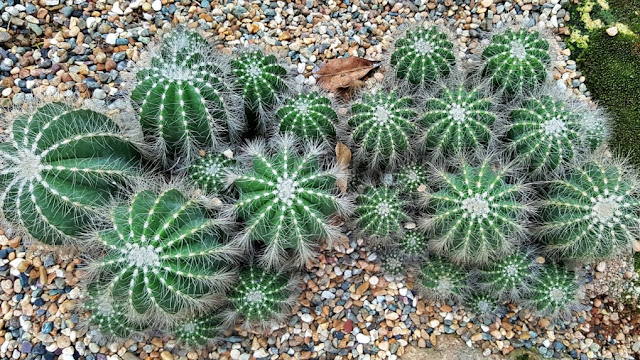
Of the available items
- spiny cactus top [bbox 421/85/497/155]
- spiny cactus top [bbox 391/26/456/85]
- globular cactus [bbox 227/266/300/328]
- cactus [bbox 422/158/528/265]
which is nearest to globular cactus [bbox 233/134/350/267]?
globular cactus [bbox 227/266/300/328]

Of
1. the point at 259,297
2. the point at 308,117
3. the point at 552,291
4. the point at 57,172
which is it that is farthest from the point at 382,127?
the point at 57,172

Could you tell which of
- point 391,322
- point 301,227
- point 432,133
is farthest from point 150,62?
point 391,322

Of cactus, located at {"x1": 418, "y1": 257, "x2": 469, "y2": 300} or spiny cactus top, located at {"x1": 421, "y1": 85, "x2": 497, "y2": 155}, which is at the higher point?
spiny cactus top, located at {"x1": 421, "y1": 85, "x2": 497, "y2": 155}

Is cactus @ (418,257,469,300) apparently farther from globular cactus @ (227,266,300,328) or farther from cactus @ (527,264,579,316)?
globular cactus @ (227,266,300,328)

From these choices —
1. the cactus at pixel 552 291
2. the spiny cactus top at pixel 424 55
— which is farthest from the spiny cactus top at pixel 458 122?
the cactus at pixel 552 291

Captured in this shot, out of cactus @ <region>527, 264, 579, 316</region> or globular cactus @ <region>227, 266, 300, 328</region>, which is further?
cactus @ <region>527, 264, 579, 316</region>

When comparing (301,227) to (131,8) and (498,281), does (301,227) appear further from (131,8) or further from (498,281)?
(131,8)
